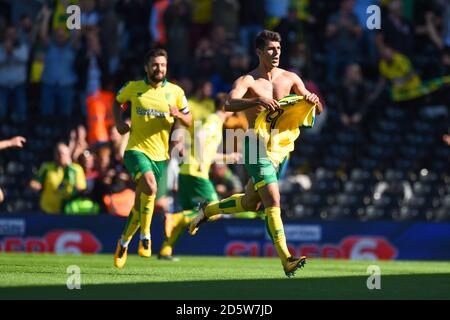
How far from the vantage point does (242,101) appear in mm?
13172

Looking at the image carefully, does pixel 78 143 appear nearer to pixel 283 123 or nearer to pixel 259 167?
pixel 283 123

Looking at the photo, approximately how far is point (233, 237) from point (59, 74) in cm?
516

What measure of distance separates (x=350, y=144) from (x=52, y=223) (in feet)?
19.3

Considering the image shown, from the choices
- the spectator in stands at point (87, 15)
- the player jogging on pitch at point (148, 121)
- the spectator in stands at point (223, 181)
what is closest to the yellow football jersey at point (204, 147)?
the spectator in stands at point (223, 181)

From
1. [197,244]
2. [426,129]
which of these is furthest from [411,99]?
[197,244]

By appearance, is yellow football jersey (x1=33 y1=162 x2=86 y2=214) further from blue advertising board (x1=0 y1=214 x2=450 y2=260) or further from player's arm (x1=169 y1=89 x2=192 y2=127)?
player's arm (x1=169 y1=89 x2=192 y2=127)

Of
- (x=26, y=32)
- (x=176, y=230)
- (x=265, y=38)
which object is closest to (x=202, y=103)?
(x=176, y=230)

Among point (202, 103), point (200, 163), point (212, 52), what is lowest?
point (200, 163)

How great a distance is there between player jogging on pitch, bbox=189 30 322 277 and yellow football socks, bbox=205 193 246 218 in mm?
189

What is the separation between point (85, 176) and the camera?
21.5m

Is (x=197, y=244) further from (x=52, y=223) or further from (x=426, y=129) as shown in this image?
(x=426, y=129)

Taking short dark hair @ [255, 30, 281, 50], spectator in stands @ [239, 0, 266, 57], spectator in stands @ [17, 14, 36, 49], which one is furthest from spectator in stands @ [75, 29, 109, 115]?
short dark hair @ [255, 30, 281, 50]

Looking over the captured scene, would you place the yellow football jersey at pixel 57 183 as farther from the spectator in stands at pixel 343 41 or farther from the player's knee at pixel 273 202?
the player's knee at pixel 273 202

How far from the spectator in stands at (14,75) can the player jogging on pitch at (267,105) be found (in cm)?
1061
